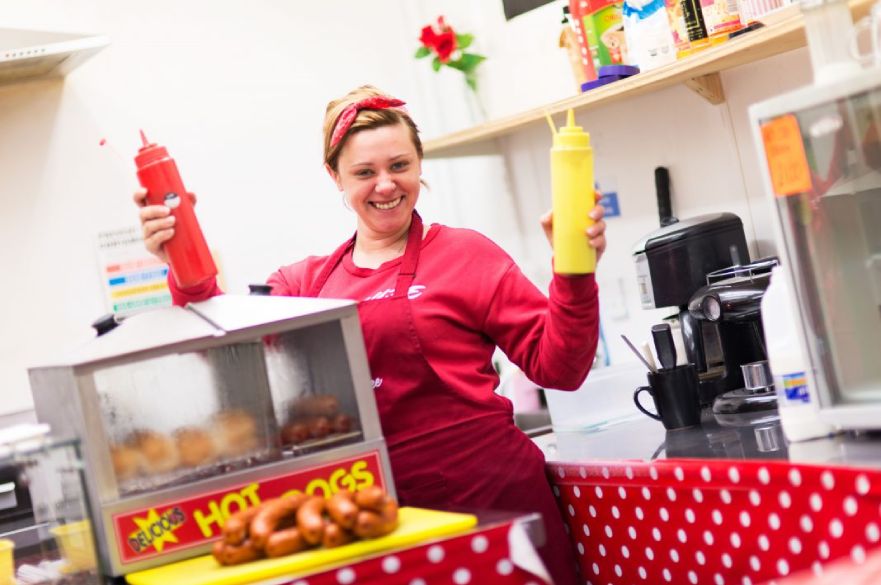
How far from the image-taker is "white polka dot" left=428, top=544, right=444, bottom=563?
4.86 feet

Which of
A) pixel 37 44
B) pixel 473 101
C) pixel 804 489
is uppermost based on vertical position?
pixel 37 44

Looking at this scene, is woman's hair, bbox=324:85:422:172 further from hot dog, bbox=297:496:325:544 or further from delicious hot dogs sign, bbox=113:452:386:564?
hot dog, bbox=297:496:325:544

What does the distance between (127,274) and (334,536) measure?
2.02 meters

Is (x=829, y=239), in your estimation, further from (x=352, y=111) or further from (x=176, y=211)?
(x=176, y=211)

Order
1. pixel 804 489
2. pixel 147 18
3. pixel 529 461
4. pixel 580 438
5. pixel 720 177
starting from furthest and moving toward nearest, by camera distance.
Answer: pixel 147 18
pixel 720 177
pixel 580 438
pixel 529 461
pixel 804 489

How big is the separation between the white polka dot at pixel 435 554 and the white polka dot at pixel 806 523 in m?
0.54

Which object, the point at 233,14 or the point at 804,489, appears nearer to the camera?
the point at 804,489

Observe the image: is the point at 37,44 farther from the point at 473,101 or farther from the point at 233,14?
the point at 473,101

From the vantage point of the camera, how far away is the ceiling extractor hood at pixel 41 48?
2914 mm

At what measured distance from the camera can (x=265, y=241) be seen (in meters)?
3.55

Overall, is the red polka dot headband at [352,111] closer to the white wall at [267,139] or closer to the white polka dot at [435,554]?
the white polka dot at [435,554]

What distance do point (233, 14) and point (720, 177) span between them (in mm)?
1622

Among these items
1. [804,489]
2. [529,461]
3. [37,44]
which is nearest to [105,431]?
[529,461]

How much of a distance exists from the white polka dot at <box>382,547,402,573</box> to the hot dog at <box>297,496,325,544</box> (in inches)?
3.9
